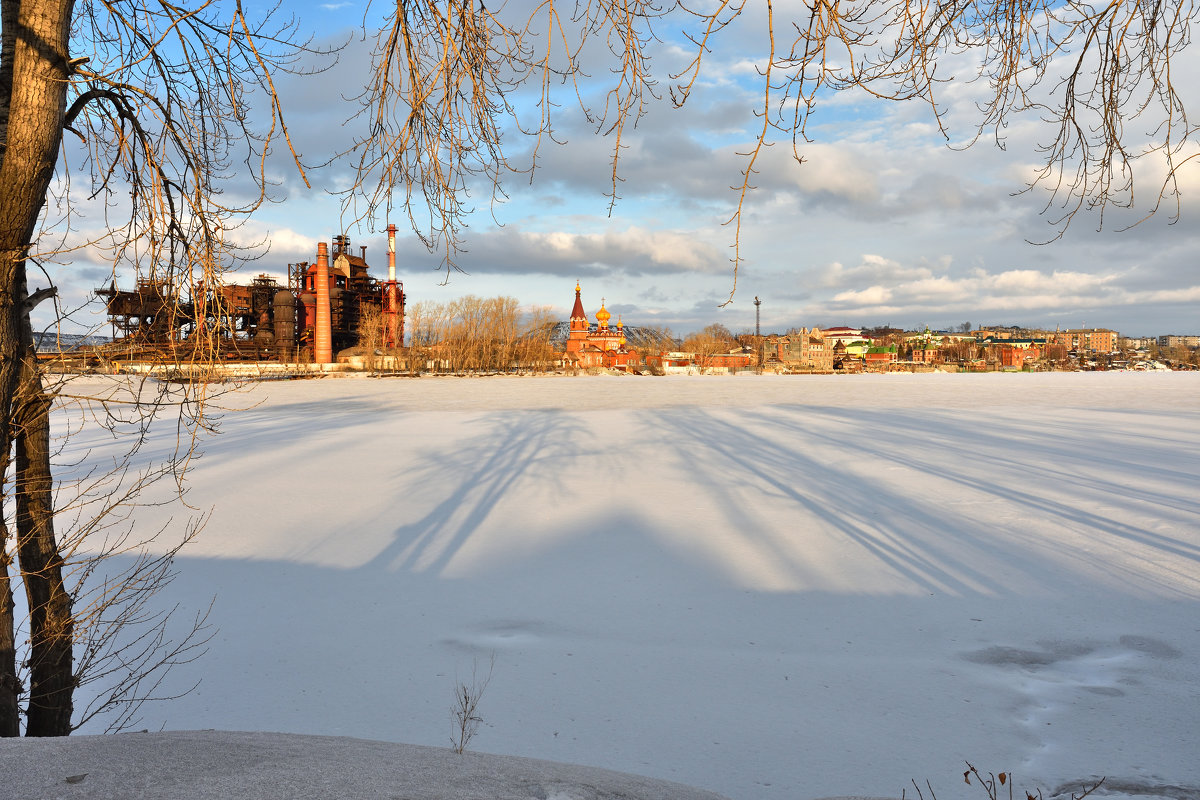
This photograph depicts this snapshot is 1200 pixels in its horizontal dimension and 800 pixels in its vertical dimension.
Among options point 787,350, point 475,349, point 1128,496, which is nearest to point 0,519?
point 1128,496

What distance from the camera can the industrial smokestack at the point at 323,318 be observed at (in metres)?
49.4

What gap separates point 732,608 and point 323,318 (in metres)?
49.2

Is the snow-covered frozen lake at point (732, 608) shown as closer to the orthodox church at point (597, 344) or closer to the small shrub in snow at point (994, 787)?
the small shrub in snow at point (994, 787)

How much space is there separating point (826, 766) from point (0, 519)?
441 centimetres

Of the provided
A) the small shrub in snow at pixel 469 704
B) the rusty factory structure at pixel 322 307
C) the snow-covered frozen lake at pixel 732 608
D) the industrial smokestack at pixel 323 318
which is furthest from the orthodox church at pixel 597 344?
the small shrub in snow at pixel 469 704

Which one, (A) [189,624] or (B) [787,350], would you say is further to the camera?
(B) [787,350]

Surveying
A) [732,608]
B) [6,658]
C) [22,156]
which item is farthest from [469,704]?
[22,156]

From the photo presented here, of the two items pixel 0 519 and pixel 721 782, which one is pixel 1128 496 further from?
pixel 0 519

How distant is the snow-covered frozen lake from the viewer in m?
4.43

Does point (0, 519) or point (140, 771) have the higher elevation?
point (0, 519)

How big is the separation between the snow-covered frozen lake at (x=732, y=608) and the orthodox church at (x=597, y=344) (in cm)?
6214

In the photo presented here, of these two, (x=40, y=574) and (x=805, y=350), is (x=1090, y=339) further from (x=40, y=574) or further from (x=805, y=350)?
(x=40, y=574)

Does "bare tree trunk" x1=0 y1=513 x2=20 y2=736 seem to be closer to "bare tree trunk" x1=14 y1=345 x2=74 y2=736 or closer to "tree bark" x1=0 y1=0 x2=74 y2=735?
"tree bark" x1=0 y1=0 x2=74 y2=735

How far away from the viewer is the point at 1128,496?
10172 millimetres
